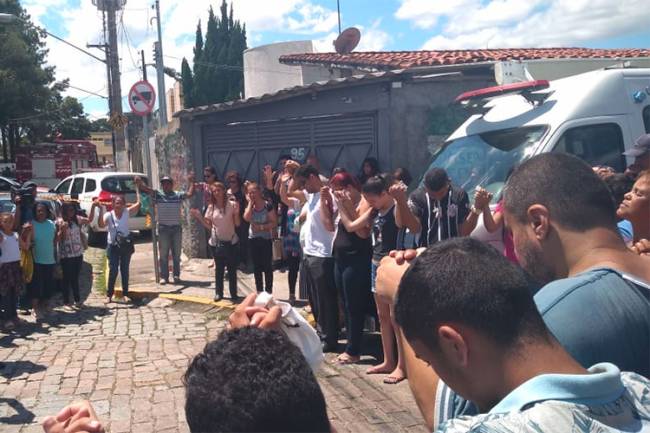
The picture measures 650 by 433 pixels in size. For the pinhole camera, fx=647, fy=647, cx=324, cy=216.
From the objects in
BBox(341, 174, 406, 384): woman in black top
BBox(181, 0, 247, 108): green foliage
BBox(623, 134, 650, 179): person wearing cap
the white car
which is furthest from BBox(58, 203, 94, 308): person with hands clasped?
BBox(181, 0, 247, 108): green foliage

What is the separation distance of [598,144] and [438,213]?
1872mm

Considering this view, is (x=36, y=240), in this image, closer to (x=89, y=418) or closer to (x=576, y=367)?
(x=89, y=418)

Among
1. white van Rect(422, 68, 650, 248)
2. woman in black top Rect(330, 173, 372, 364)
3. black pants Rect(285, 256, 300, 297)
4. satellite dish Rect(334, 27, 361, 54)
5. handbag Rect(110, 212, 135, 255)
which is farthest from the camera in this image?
satellite dish Rect(334, 27, 361, 54)

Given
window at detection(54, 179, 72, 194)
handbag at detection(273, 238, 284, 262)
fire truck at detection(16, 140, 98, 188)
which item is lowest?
handbag at detection(273, 238, 284, 262)

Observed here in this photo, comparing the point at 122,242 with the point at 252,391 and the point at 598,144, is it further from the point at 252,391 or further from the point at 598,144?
the point at 252,391

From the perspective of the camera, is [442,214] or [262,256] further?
[262,256]

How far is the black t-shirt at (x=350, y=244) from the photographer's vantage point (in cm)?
634

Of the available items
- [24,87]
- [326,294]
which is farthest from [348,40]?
[24,87]

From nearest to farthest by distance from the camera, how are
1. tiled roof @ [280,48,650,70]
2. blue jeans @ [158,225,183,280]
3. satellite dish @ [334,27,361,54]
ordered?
1. blue jeans @ [158,225,183,280]
2. tiled roof @ [280,48,650,70]
3. satellite dish @ [334,27,361,54]

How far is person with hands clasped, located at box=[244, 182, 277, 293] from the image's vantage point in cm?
859

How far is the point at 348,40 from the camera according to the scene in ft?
57.9

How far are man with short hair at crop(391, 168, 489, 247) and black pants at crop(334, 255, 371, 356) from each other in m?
0.76

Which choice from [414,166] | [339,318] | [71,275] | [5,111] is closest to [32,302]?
[71,275]

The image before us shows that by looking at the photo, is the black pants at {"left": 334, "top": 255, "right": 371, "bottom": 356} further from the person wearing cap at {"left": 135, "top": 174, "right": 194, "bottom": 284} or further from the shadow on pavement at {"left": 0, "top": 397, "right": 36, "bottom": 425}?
the person wearing cap at {"left": 135, "top": 174, "right": 194, "bottom": 284}
